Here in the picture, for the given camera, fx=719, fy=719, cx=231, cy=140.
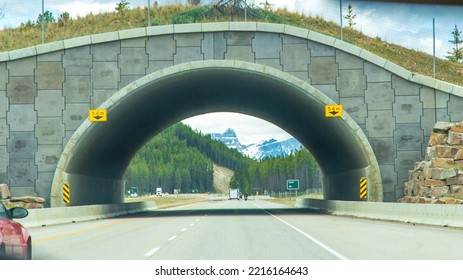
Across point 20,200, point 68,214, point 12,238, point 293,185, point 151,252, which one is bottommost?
point 151,252

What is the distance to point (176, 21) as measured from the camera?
40.8 metres

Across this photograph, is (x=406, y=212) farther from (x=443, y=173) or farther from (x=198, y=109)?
(x=198, y=109)

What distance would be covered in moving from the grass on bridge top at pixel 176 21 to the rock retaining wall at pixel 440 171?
268 inches

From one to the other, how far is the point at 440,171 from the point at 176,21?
1669 centimetres

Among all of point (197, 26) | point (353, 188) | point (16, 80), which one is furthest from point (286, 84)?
point (16, 80)

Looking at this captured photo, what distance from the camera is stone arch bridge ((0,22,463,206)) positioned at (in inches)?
1484

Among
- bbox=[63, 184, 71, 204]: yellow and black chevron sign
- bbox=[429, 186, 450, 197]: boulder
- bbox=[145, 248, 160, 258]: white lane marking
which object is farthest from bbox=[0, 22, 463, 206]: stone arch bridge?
bbox=[145, 248, 160, 258]: white lane marking

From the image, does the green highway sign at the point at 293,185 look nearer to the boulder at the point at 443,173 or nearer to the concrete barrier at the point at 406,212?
the concrete barrier at the point at 406,212

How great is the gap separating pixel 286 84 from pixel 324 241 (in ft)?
63.3

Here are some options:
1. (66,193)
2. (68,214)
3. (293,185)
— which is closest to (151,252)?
(68,214)

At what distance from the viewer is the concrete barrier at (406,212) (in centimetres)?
2667

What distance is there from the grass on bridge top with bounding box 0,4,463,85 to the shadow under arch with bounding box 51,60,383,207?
4.06 metres

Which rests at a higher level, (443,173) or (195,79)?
(195,79)
